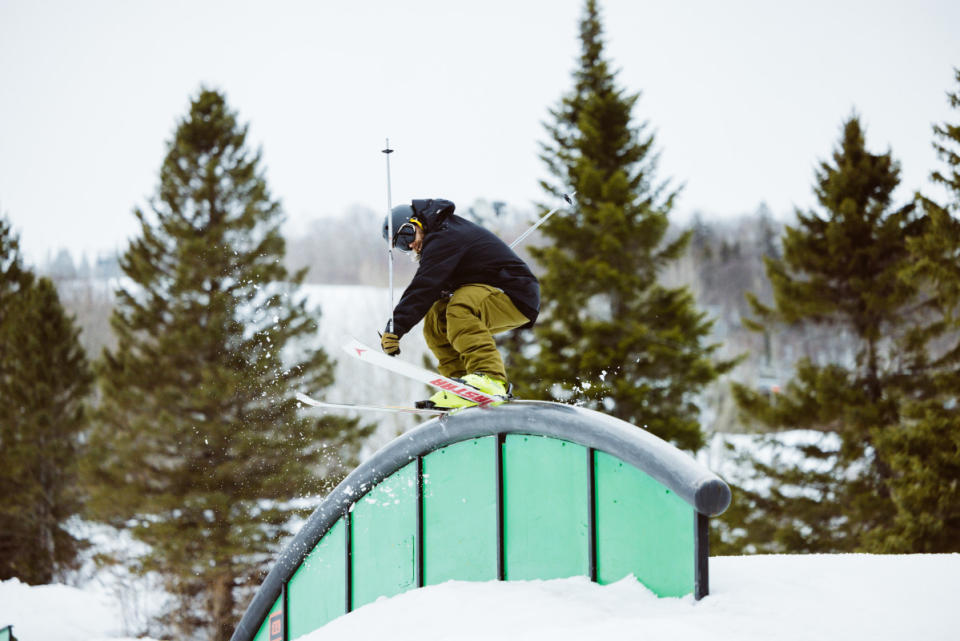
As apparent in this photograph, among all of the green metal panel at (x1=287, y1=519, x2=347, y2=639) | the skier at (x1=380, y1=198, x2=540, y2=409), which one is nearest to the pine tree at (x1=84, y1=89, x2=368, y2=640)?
the green metal panel at (x1=287, y1=519, x2=347, y2=639)

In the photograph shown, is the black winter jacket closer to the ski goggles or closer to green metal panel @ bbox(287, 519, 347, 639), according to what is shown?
the ski goggles

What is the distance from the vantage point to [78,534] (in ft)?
82.2

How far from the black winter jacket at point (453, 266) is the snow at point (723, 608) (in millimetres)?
1672

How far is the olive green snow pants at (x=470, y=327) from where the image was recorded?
468 cm

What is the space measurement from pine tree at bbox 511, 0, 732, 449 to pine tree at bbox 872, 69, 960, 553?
476 cm


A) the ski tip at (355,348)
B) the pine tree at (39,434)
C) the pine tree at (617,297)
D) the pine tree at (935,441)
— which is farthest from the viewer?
the pine tree at (39,434)

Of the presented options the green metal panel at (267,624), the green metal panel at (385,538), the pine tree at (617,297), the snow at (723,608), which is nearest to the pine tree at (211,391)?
the pine tree at (617,297)

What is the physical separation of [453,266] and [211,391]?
1514 centimetres

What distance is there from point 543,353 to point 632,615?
13.6 m

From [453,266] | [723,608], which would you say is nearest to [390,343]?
[453,266]

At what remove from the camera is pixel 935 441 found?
11.5m

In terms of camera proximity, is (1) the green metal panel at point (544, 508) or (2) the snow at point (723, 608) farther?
(1) the green metal panel at point (544, 508)

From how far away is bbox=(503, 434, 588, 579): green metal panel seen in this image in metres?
4.08

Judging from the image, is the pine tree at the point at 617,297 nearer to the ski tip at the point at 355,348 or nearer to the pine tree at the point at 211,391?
the pine tree at the point at 211,391
